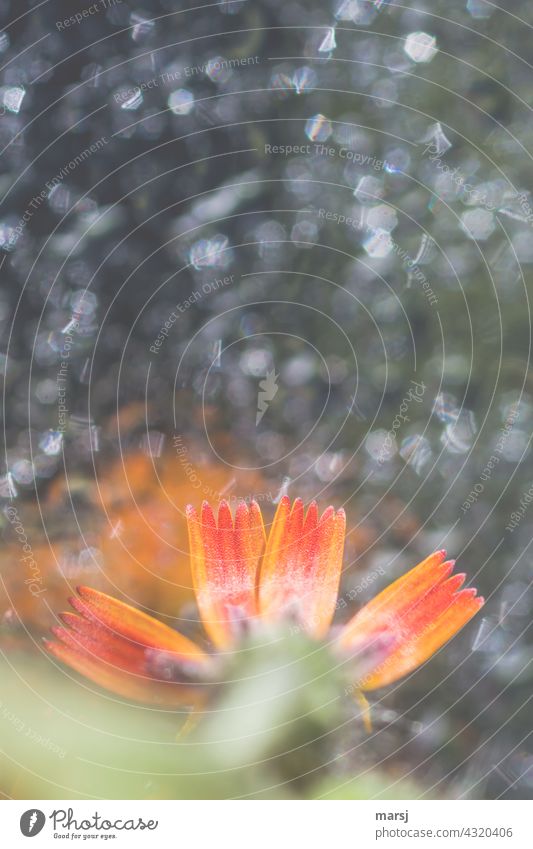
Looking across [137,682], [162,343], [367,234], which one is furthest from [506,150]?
[137,682]

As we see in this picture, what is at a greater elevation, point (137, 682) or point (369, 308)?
point (369, 308)
